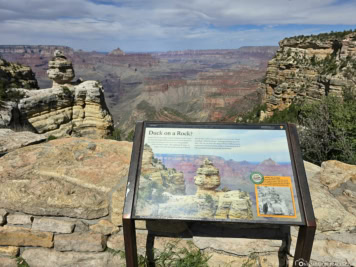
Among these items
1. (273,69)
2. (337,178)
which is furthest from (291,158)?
(273,69)

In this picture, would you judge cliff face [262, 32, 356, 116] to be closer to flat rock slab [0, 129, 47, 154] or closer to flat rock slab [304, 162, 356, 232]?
flat rock slab [304, 162, 356, 232]

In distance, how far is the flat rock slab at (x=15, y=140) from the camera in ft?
9.25

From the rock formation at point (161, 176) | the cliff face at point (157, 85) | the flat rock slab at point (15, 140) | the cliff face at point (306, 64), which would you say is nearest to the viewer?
the rock formation at point (161, 176)

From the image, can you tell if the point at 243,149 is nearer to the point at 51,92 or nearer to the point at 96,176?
the point at 96,176

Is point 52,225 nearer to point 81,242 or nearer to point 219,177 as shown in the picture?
point 81,242

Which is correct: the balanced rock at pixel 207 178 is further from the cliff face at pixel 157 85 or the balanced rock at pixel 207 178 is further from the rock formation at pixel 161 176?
the cliff face at pixel 157 85

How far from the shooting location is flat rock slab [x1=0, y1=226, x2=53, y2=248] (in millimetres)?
2041

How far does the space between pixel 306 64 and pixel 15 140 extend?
993 inches

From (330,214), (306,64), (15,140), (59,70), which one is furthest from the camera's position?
(306,64)

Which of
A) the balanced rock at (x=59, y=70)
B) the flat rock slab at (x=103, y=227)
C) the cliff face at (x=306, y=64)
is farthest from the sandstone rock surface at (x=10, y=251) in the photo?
the cliff face at (x=306, y=64)

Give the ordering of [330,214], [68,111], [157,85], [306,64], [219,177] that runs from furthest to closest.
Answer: [157,85] < [306,64] < [68,111] < [330,214] < [219,177]

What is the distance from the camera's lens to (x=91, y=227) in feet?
6.67

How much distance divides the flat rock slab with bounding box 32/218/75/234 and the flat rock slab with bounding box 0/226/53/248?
1.8 inches

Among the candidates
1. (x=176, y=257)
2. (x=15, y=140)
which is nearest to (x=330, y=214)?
(x=176, y=257)
